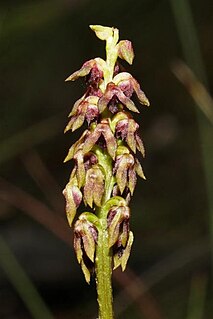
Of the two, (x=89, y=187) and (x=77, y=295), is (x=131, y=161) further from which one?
(x=77, y=295)

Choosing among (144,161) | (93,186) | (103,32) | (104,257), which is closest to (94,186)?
(93,186)

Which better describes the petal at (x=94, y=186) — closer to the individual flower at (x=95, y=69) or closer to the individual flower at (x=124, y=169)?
the individual flower at (x=124, y=169)

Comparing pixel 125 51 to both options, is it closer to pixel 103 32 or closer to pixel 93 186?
pixel 103 32

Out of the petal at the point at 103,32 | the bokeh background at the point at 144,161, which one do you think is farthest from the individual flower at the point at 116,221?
the bokeh background at the point at 144,161

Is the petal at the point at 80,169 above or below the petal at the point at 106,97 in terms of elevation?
below

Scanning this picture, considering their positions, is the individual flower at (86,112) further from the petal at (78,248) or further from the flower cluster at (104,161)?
the petal at (78,248)

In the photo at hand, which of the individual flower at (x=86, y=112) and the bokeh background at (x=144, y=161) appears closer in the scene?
the individual flower at (x=86, y=112)

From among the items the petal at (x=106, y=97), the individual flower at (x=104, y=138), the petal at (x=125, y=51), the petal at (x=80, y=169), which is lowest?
the petal at (x=80, y=169)
